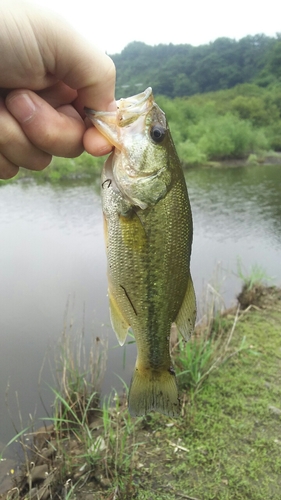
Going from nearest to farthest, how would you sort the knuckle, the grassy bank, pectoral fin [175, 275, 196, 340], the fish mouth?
1. the fish mouth
2. pectoral fin [175, 275, 196, 340]
3. the knuckle
4. the grassy bank

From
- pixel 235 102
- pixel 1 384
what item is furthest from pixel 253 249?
pixel 235 102

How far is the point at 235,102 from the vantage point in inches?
2606

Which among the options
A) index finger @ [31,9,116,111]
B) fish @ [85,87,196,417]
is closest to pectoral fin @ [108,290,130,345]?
fish @ [85,87,196,417]

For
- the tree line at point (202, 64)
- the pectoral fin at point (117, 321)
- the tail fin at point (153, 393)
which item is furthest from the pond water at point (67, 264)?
the tree line at point (202, 64)

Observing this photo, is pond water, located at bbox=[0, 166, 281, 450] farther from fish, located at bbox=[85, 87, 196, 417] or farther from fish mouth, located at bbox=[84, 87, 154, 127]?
fish mouth, located at bbox=[84, 87, 154, 127]

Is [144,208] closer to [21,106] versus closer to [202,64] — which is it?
[21,106]

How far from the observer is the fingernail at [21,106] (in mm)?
1806

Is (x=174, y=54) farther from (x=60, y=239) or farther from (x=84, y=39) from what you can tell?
(x=84, y=39)

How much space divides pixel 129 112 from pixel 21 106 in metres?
0.49

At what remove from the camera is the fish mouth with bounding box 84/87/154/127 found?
5.91ft

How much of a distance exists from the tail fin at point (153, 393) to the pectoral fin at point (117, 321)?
229 millimetres

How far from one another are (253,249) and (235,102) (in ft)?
201

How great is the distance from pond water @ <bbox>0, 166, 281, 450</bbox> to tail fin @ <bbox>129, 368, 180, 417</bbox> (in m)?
1.68

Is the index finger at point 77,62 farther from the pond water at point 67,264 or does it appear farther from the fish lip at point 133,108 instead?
the pond water at point 67,264
